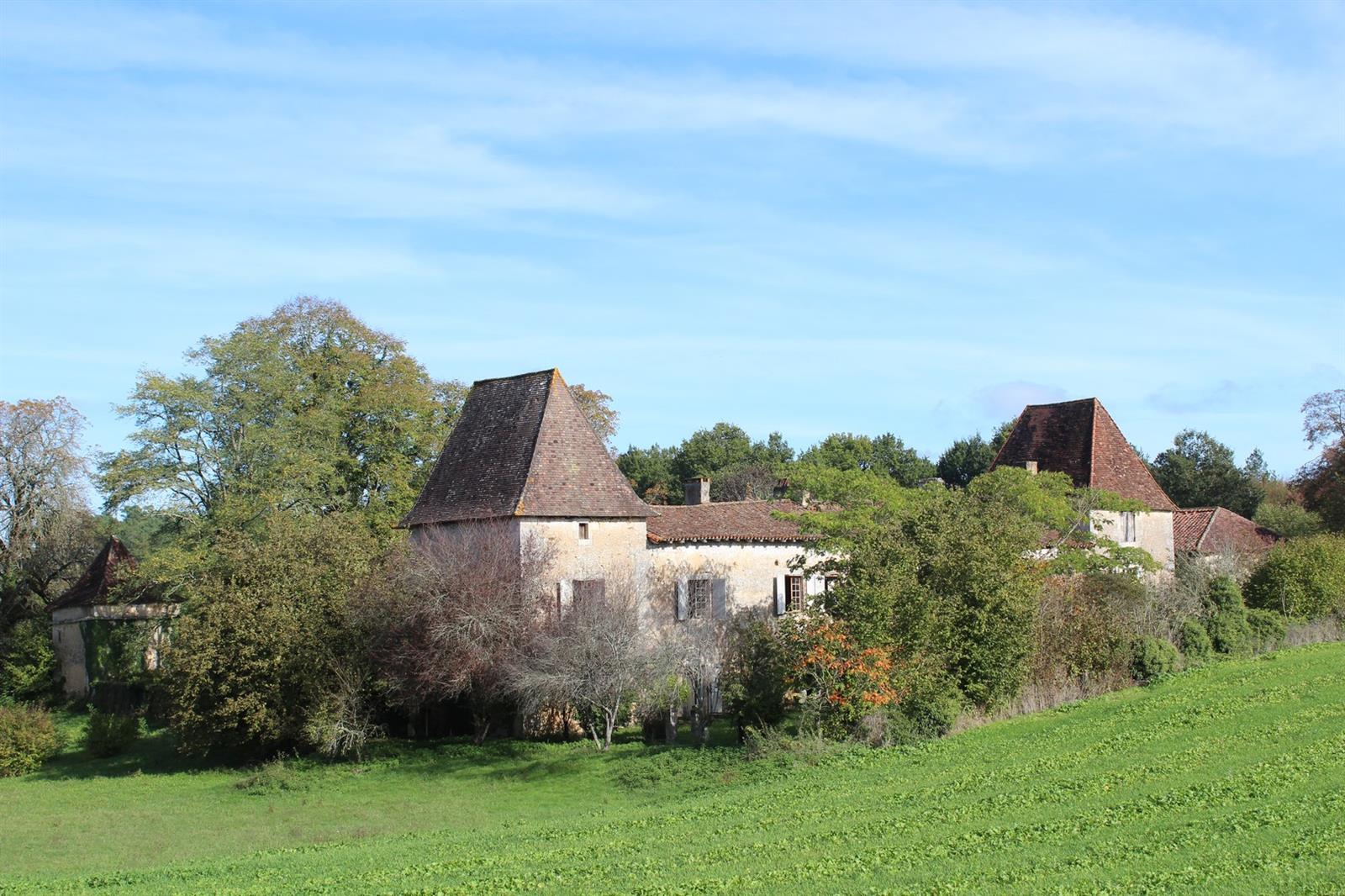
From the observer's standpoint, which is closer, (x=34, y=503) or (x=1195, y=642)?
(x=1195, y=642)

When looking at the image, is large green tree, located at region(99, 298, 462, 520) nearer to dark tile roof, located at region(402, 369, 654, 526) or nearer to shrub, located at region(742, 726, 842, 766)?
dark tile roof, located at region(402, 369, 654, 526)

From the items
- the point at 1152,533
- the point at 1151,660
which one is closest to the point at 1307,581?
the point at 1151,660

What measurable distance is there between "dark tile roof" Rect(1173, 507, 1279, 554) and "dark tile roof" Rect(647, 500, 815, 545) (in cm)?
1971

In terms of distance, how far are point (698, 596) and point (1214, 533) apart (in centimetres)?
2744

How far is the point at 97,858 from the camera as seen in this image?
70.1ft

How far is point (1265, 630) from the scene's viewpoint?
31359 mm

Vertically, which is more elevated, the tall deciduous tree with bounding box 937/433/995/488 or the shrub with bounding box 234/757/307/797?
the tall deciduous tree with bounding box 937/433/995/488

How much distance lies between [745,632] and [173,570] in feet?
65.3

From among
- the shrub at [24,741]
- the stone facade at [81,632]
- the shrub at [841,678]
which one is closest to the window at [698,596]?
the shrub at [841,678]

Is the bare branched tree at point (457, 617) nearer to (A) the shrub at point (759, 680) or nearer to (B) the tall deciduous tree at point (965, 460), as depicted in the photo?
(A) the shrub at point (759, 680)

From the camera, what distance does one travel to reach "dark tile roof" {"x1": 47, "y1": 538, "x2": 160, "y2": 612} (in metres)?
43.8

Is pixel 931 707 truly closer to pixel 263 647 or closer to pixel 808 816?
pixel 808 816

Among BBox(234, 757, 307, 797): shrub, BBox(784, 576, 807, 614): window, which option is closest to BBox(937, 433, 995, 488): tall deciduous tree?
BBox(784, 576, 807, 614): window

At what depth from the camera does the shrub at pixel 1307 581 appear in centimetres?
3447
